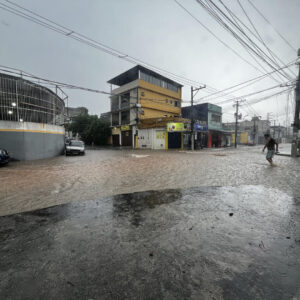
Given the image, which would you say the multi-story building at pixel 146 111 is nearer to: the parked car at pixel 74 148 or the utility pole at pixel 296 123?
the parked car at pixel 74 148

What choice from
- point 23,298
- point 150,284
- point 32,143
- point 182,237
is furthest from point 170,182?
point 32,143

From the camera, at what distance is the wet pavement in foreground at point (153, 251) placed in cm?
158

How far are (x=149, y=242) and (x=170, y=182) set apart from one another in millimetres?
3618

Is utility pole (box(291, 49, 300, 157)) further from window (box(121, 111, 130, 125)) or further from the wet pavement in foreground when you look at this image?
window (box(121, 111, 130, 125))

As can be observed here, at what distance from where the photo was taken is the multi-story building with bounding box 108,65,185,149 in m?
24.8

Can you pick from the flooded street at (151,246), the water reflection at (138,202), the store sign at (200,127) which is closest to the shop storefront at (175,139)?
the store sign at (200,127)

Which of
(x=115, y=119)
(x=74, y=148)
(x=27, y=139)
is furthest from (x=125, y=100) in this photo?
(x=27, y=139)

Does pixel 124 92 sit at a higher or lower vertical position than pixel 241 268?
higher

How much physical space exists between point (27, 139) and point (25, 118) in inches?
67.3

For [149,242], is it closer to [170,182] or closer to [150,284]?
[150,284]

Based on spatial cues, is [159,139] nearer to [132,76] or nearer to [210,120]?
[210,120]

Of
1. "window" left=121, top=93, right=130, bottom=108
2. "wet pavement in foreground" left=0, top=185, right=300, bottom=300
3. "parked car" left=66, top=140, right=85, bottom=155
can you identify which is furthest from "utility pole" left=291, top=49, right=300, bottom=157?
"window" left=121, top=93, right=130, bottom=108

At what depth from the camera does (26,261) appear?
1992 mm

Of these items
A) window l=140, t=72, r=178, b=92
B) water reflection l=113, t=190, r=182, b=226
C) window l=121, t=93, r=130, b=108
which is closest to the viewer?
water reflection l=113, t=190, r=182, b=226
